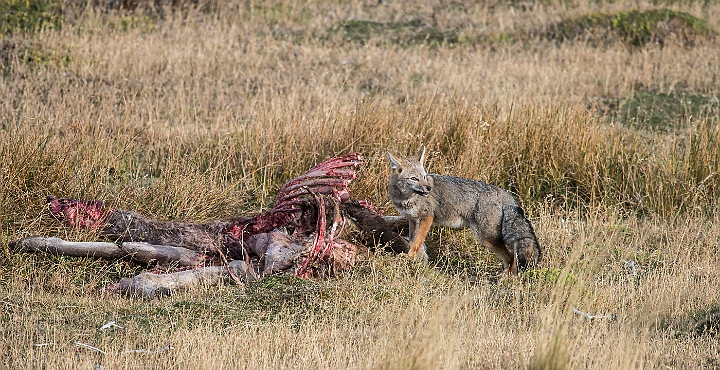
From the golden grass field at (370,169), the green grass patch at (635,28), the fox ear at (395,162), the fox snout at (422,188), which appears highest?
the green grass patch at (635,28)

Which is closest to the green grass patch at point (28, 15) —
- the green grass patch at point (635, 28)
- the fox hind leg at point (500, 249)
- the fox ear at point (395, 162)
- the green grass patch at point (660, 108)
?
the fox ear at point (395, 162)

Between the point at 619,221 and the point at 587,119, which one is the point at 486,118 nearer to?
the point at 587,119

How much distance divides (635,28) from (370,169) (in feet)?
32.9

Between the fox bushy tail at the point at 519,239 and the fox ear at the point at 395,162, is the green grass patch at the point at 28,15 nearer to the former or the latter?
the fox ear at the point at 395,162

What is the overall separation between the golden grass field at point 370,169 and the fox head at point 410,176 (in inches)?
28.4

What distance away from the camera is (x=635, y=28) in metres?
16.9

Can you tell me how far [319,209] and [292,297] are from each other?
38.3 inches

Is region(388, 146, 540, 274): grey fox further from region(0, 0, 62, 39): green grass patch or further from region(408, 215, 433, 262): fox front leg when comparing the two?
region(0, 0, 62, 39): green grass patch

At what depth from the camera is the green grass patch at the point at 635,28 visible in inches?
662

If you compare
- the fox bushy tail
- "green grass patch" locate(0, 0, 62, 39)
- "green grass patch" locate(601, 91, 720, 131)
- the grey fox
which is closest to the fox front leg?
the grey fox

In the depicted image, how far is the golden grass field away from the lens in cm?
578

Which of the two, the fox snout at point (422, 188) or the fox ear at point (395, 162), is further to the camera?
the fox ear at point (395, 162)

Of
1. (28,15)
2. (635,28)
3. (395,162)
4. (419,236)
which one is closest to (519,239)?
(419,236)

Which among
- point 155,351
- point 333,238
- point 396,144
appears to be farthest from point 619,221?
point 155,351
